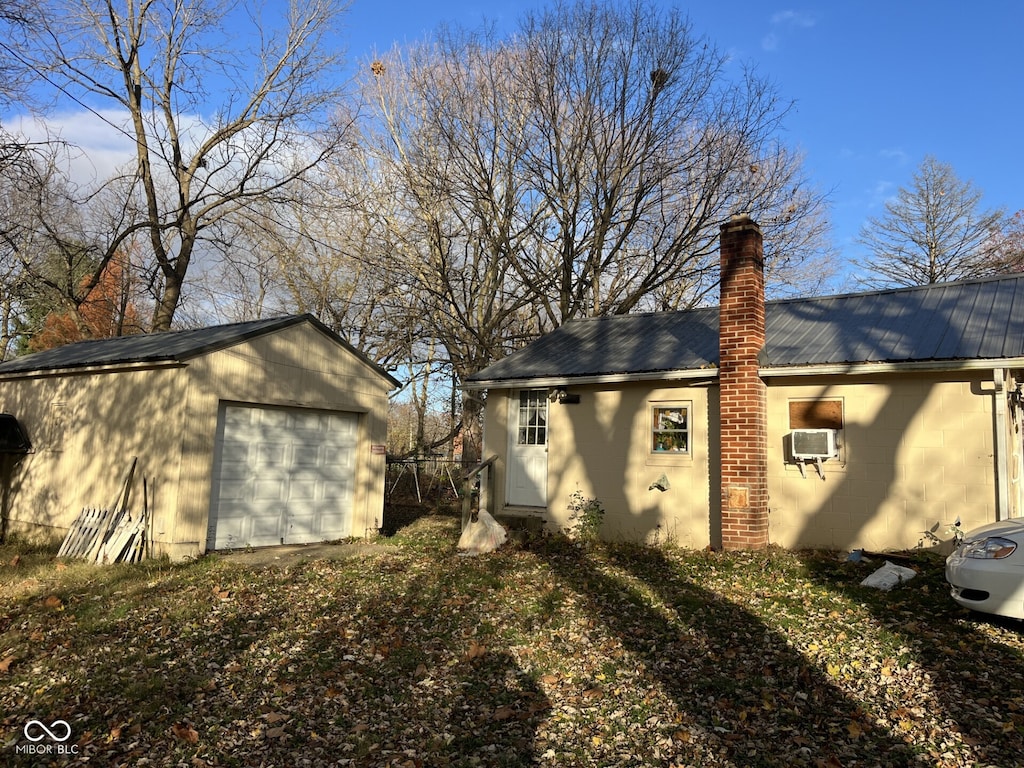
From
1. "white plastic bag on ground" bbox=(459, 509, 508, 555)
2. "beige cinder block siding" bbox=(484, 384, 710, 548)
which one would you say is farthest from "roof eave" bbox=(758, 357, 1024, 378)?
"white plastic bag on ground" bbox=(459, 509, 508, 555)

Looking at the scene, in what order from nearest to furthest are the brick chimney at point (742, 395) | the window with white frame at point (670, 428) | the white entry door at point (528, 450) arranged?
the brick chimney at point (742, 395) → the window with white frame at point (670, 428) → the white entry door at point (528, 450)

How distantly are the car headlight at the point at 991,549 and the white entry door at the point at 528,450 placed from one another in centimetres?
649

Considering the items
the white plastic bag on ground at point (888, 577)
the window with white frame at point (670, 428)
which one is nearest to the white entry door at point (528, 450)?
the window with white frame at point (670, 428)

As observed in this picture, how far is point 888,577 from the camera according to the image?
719 centimetres

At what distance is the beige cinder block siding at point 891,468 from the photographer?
812 centimetres

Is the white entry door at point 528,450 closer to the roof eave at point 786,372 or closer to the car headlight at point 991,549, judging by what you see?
the roof eave at point 786,372

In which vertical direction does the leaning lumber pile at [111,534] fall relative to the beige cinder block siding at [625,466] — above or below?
below

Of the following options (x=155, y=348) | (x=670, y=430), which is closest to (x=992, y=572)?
(x=670, y=430)

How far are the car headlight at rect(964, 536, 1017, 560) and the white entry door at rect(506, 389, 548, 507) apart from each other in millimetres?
6491

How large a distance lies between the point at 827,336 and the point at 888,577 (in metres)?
3.77

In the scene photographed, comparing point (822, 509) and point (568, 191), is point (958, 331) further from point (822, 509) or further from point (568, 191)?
point (568, 191)

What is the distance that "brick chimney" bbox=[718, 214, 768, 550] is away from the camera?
8977 millimetres

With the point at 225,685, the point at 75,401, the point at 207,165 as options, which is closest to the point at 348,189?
the point at 207,165

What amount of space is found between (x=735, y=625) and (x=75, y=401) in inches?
419
